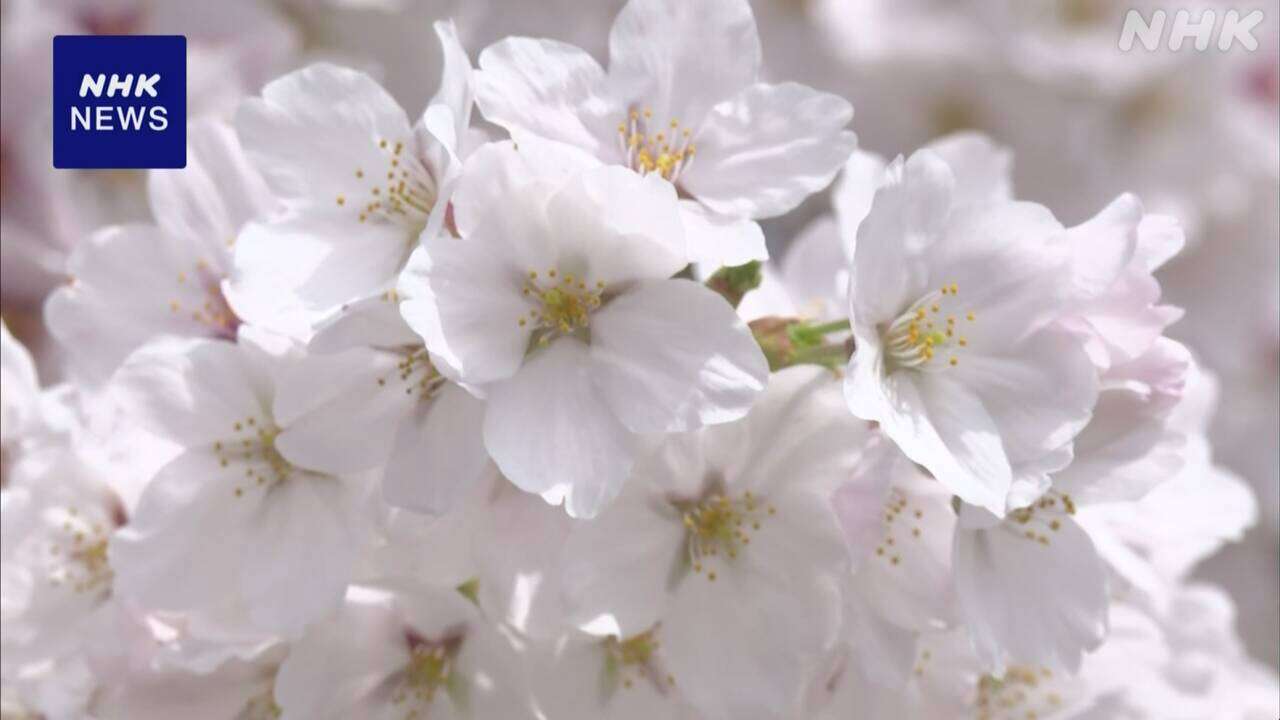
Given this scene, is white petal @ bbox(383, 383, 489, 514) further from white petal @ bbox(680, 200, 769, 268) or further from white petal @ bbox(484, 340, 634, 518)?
white petal @ bbox(680, 200, 769, 268)

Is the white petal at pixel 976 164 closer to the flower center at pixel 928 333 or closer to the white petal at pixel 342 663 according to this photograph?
the flower center at pixel 928 333

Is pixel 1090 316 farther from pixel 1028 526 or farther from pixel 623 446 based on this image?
pixel 623 446

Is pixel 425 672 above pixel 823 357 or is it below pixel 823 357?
below

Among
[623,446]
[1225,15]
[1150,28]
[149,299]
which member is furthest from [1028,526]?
[1150,28]

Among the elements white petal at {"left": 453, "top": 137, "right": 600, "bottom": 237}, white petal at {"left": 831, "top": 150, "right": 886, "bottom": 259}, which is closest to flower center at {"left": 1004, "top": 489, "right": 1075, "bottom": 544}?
white petal at {"left": 831, "top": 150, "right": 886, "bottom": 259}

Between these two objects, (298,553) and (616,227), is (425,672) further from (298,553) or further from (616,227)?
(616,227)

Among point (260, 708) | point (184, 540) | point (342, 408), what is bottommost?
point (260, 708)

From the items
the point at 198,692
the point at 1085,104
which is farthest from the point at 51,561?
the point at 1085,104
